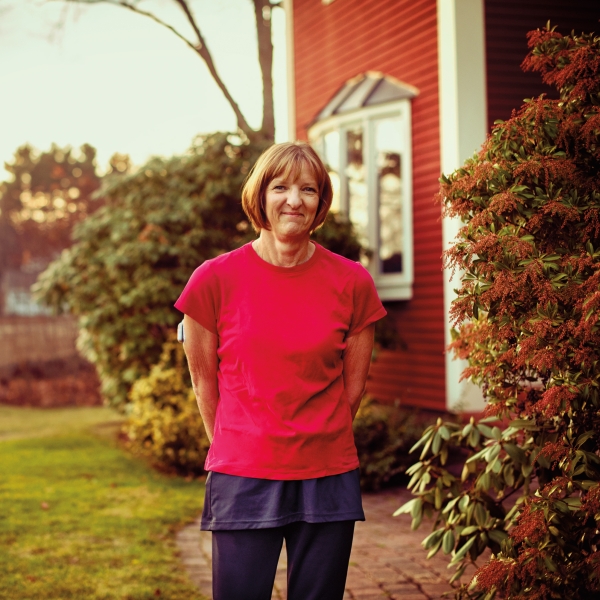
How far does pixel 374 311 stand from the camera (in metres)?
2.62

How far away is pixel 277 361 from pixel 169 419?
18.7 ft

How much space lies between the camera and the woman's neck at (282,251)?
8.22 feet

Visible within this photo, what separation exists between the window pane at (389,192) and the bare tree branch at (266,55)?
3812 millimetres

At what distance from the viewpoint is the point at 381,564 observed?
187 inches

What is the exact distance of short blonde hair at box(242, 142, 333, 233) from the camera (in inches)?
97.5

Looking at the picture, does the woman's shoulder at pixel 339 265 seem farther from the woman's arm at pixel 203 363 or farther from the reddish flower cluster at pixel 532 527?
the reddish flower cluster at pixel 532 527

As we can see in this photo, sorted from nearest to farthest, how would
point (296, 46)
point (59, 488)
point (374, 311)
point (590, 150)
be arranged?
1. point (374, 311)
2. point (590, 150)
3. point (59, 488)
4. point (296, 46)

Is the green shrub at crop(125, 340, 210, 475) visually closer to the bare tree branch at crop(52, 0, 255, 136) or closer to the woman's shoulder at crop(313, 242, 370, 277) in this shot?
the woman's shoulder at crop(313, 242, 370, 277)

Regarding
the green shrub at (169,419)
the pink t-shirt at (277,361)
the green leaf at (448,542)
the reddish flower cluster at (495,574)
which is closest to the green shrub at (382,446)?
the green shrub at (169,419)

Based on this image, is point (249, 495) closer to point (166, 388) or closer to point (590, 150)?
point (590, 150)

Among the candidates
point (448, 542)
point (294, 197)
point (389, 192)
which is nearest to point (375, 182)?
point (389, 192)

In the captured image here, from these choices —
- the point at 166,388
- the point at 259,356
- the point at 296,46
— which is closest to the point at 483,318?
the point at 259,356

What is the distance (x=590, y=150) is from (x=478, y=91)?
18.2ft

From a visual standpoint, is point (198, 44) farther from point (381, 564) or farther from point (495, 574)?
point (495, 574)
